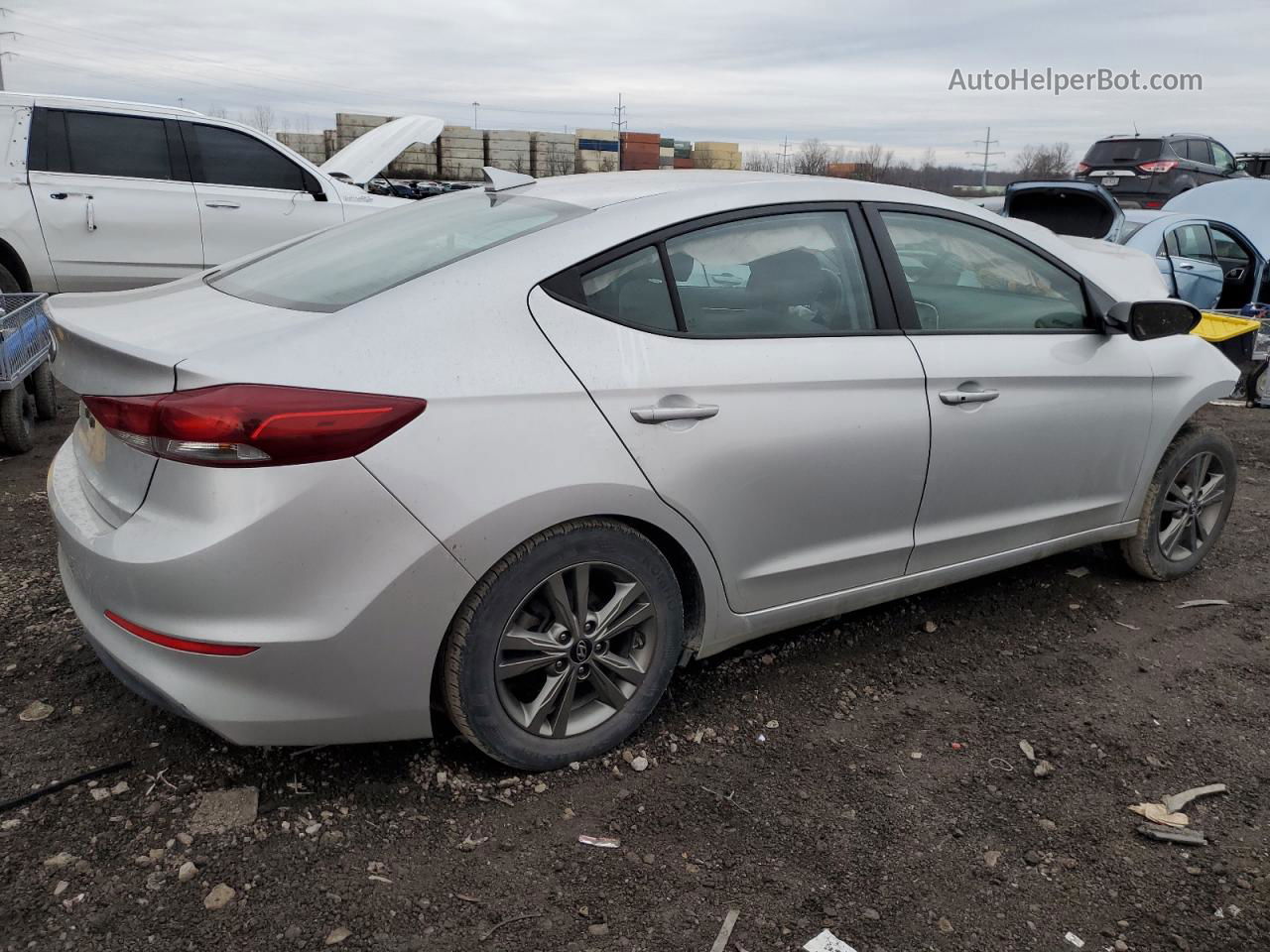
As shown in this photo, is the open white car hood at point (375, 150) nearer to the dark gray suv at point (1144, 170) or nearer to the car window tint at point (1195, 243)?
the car window tint at point (1195, 243)

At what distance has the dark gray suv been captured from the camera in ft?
57.6

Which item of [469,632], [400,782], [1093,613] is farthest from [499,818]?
[1093,613]

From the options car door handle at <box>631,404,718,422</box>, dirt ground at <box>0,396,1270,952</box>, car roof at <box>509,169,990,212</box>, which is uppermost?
car roof at <box>509,169,990,212</box>

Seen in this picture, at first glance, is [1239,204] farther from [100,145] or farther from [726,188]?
[100,145]

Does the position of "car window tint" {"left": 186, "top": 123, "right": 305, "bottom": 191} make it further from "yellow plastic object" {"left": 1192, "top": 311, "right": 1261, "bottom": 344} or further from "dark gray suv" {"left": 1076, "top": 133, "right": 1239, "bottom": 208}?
"dark gray suv" {"left": 1076, "top": 133, "right": 1239, "bottom": 208}

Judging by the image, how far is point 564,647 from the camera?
2613 mm

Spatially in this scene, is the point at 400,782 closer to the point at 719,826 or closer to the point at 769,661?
the point at 719,826

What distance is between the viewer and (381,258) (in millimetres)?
2844

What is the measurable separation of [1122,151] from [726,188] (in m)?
18.1

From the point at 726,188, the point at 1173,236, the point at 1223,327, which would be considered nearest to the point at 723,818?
the point at 726,188

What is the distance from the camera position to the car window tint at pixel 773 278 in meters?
2.81

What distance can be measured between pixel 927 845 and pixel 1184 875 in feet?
2.01

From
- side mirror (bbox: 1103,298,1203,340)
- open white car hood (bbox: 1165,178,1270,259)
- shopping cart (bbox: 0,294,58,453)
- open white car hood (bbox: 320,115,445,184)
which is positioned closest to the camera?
side mirror (bbox: 1103,298,1203,340)

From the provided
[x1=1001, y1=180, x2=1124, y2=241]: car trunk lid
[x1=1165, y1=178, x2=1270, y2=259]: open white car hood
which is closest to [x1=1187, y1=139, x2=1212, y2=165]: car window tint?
[x1=1165, y1=178, x2=1270, y2=259]: open white car hood
